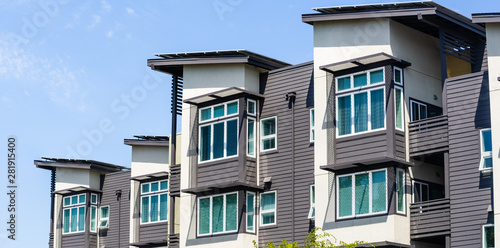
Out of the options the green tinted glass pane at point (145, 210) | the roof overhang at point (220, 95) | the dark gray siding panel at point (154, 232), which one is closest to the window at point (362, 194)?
the roof overhang at point (220, 95)

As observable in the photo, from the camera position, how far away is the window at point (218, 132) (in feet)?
125

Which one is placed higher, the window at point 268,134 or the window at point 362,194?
the window at point 268,134

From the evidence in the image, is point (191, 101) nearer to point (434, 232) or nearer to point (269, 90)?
point (269, 90)

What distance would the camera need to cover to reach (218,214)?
1502 inches

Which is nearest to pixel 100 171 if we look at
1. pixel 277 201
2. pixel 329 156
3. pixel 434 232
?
pixel 277 201

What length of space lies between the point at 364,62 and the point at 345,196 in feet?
15.0

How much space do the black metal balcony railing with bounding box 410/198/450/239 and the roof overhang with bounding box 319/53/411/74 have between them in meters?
4.78

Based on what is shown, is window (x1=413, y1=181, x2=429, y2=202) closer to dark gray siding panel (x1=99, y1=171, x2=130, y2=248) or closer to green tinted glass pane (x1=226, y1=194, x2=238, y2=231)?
green tinted glass pane (x1=226, y1=194, x2=238, y2=231)

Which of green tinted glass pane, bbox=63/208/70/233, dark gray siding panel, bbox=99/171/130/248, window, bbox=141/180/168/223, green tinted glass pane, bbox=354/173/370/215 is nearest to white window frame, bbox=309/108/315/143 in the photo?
green tinted glass pane, bbox=354/173/370/215

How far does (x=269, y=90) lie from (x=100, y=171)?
1458 centimetres

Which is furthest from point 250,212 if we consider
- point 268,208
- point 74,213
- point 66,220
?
point 66,220

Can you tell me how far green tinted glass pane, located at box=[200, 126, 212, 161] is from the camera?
38.9 m

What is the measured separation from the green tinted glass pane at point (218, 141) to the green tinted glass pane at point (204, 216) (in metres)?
→ 1.82

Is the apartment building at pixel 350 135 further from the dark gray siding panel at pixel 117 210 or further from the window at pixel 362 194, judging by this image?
the dark gray siding panel at pixel 117 210
